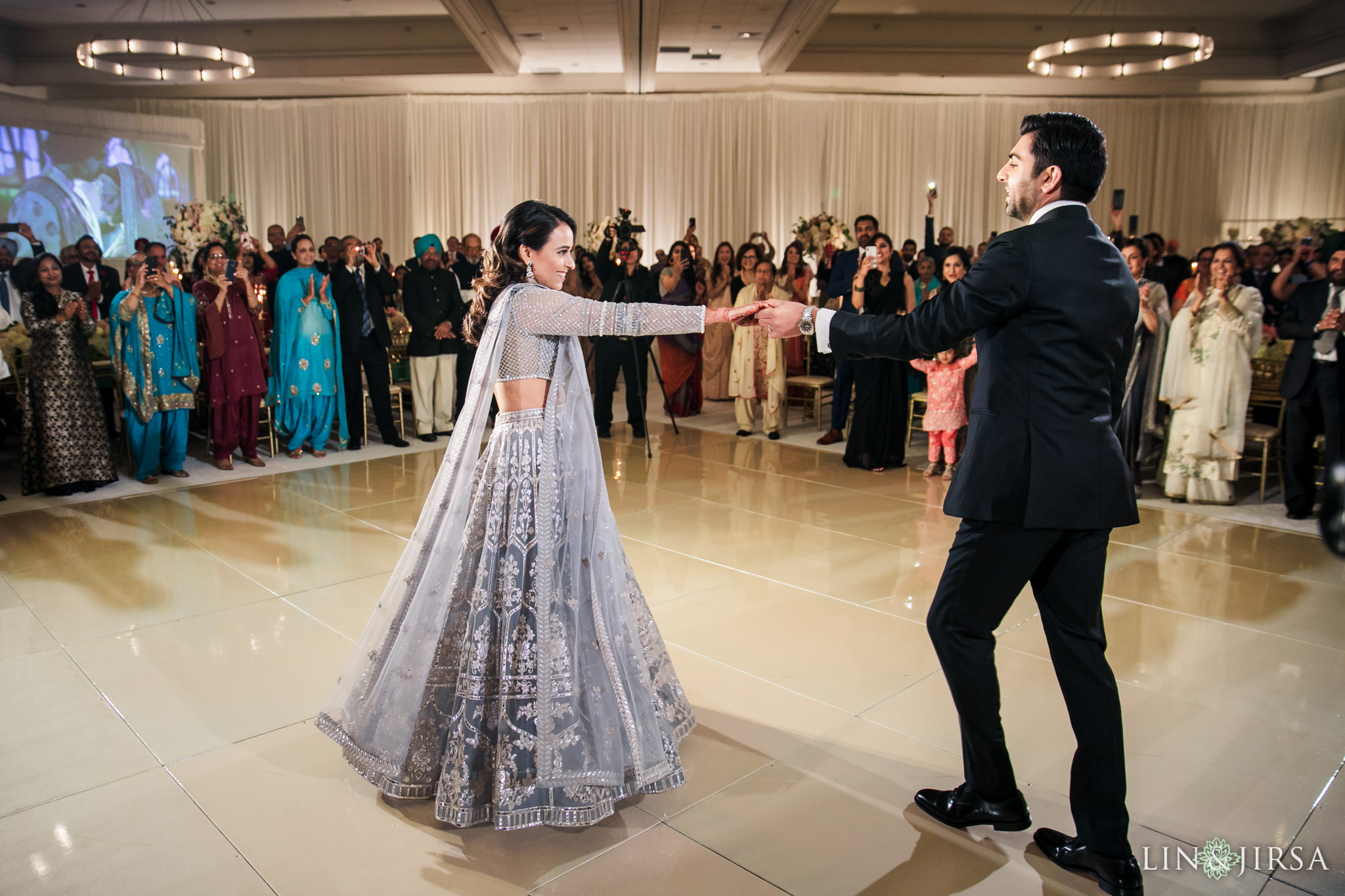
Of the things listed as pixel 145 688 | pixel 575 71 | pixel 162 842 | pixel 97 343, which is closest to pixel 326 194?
pixel 575 71

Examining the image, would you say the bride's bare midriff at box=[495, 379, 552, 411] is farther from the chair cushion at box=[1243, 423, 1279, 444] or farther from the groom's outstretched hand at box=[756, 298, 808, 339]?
the chair cushion at box=[1243, 423, 1279, 444]

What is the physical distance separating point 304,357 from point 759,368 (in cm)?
361

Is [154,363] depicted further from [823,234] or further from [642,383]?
[823,234]

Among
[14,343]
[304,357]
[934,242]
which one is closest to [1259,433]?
[934,242]

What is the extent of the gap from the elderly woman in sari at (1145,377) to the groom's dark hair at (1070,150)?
416 cm

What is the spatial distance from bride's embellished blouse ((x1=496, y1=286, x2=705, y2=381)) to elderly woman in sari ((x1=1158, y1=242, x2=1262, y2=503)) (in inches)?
177

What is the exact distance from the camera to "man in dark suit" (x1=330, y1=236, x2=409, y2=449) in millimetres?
7145

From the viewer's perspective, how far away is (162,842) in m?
2.27

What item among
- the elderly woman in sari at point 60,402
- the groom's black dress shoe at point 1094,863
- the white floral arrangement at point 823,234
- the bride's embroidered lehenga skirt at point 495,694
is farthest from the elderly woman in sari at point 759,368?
the groom's black dress shoe at point 1094,863

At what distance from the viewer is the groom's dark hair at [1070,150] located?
2.00 m

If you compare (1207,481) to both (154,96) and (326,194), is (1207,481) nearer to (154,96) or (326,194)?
(326,194)

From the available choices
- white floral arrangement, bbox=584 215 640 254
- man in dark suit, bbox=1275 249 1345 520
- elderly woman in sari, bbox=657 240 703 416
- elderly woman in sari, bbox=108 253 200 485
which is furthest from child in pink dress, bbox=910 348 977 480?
elderly woman in sari, bbox=108 253 200 485

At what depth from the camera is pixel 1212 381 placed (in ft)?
18.2

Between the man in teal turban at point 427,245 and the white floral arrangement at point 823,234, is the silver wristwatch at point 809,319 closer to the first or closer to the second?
the man in teal turban at point 427,245
